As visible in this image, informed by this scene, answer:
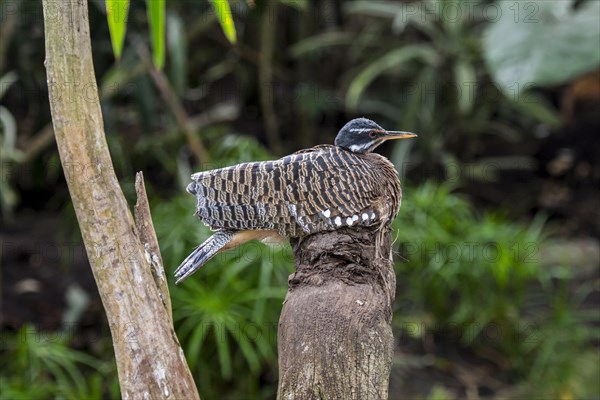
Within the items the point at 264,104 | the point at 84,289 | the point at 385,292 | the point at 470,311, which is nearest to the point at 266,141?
the point at 264,104

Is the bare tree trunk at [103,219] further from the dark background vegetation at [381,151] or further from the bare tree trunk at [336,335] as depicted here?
the dark background vegetation at [381,151]

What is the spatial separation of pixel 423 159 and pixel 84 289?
3.01 metres

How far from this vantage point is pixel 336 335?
2910 mm

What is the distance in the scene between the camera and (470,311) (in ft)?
20.3

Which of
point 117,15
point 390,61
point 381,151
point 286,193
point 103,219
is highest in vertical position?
point 117,15

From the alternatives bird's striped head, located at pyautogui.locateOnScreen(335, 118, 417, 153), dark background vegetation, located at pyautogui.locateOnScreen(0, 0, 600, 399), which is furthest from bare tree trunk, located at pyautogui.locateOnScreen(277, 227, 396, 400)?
dark background vegetation, located at pyautogui.locateOnScreen(0, 0, 600, 399)

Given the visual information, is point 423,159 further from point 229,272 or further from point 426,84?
point 229,272

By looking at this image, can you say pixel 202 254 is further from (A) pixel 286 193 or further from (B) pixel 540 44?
(B) pixel 540 44

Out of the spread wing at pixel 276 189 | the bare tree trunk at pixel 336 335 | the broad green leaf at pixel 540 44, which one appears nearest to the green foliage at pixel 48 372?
the spread wing at pixel 276 189

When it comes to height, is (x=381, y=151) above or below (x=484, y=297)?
above

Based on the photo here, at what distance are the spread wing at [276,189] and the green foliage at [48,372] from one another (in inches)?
86.0

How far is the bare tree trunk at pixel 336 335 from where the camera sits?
2885 mm

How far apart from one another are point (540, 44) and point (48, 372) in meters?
4.01

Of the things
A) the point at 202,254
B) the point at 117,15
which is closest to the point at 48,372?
the point at 202,254
